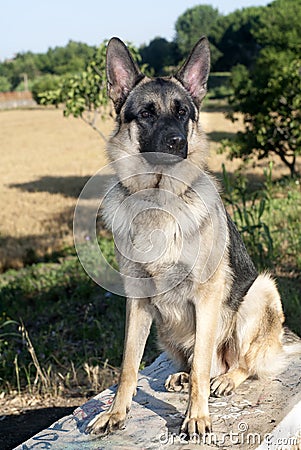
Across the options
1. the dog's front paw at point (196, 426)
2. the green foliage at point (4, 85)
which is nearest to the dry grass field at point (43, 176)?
the dog's front paw at point (196, 426)

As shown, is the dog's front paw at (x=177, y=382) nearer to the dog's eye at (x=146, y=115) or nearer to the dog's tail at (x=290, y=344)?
the dog's tail at (x=290, y=344)

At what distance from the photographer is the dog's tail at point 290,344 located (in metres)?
3.74

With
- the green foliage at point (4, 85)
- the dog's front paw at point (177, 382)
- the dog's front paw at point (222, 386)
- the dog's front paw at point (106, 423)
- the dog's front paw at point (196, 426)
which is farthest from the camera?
the green foliage at point (4, 85)

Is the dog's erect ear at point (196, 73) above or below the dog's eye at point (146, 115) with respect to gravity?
above

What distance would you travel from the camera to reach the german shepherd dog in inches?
121

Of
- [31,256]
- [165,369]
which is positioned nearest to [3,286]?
[31,256]

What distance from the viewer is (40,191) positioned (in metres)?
18.8

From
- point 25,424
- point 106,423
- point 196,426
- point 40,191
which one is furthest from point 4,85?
point 196,426

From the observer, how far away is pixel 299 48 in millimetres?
13977

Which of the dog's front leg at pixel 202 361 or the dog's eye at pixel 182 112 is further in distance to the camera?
the dog's eye at pixel 182 112

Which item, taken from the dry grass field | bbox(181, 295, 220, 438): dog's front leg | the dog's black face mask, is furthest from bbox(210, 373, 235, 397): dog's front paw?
the dry grass field

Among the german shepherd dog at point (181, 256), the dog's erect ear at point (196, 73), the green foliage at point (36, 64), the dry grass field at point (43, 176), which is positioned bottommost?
the dry grass field at point (43, 176)

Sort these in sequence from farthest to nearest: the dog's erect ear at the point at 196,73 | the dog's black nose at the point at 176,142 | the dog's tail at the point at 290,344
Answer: the dog's tail at the point at 290,344, the dog's erect ear at the point at 196,73, the dog's black nose at the point at 176,142

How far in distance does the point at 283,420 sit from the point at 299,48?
12.4m
